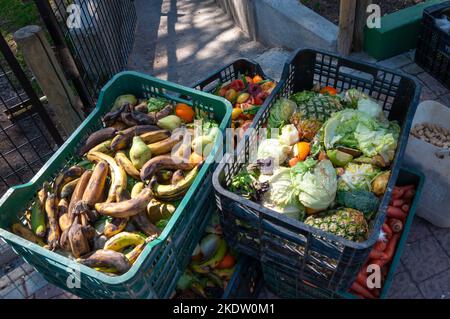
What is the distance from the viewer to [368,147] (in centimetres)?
274

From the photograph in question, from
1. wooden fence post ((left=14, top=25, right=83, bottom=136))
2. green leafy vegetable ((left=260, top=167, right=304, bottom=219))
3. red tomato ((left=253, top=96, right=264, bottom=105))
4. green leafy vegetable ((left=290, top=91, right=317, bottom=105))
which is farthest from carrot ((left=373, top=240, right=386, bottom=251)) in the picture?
wooden fence post ((left=14, top=25, right=83, bottom=136))

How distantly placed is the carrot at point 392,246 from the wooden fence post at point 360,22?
2601 millimetres

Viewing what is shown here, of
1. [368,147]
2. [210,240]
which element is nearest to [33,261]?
[210,240]

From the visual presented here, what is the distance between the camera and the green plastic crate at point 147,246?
2215mm

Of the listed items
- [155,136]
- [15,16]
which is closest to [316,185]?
[155,136]

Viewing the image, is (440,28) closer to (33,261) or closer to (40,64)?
(40,64)

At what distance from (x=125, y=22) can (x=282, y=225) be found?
16.0ft

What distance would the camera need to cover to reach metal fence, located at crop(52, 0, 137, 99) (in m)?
4.74

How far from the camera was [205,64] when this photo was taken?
18.4ft

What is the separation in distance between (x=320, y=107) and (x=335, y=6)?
3.06m

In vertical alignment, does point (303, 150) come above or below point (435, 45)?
above

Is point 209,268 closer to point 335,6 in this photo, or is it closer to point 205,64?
point 205,64

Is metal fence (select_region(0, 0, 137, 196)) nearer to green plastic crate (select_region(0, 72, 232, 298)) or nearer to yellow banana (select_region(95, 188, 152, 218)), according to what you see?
green plastic crate (select_region(0, 72, 232, 298))

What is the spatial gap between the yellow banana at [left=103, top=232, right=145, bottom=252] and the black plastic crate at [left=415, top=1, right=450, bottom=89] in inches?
143
